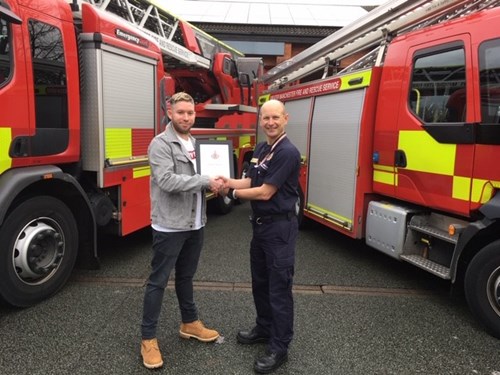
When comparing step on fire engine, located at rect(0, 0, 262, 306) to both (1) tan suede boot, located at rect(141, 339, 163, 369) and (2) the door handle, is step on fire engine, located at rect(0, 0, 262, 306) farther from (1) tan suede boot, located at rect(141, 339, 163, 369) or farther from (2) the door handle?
(2) the door handle

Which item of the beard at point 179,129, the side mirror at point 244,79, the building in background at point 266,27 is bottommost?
the beard at point 179,129

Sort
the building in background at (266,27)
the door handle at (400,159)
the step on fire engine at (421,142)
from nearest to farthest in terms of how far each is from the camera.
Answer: the step on fire engine at (421,142) → the door handle at (400,159) → the building in background at (266,27)

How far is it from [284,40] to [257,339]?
12.7m

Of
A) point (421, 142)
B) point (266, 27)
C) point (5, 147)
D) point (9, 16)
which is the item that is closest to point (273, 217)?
point (421, 142)

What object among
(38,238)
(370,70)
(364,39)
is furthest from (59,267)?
(364,39)

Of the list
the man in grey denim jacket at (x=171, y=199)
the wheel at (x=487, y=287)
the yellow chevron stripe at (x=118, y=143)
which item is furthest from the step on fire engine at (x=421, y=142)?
the yellow chevron stripe at (x=118, y=143)

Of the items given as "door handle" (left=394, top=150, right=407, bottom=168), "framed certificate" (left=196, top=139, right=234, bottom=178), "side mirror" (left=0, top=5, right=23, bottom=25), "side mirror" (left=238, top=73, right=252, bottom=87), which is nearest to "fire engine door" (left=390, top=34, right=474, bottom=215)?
"door handle" (left=394, top=150, right=407, bottom=168)

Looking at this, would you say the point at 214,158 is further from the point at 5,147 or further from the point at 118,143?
the point at 118,143

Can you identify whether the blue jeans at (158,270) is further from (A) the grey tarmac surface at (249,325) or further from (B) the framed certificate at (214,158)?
(B) the framed certificate at (214,158)

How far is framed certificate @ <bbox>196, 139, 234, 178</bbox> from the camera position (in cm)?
273

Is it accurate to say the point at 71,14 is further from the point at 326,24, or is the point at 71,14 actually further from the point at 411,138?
the point at 326,24

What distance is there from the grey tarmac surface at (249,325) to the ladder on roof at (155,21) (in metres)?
2.87

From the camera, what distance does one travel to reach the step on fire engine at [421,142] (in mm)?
3242

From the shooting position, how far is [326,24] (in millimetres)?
14406
